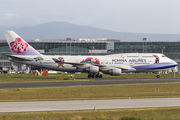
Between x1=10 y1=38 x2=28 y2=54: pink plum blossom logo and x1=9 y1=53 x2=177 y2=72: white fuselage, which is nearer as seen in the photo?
x1=9 y1=53 x2=177 y2=72: white fuselage

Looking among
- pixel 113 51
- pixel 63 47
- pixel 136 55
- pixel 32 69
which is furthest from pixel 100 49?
pixel 136 55

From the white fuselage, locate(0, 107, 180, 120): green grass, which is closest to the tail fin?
the white fuselage

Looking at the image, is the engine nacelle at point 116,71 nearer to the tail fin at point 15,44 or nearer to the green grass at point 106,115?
the tail fin at point 15,44

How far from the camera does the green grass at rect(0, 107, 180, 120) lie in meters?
17.0

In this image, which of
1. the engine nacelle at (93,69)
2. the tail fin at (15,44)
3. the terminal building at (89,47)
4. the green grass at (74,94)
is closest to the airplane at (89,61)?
the tail fin at (15,44)

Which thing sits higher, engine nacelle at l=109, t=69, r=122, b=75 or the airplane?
the airplane

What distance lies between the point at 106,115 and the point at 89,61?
48.2m

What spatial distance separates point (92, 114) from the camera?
729 inches

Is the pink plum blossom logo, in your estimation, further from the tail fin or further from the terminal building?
the terminal building

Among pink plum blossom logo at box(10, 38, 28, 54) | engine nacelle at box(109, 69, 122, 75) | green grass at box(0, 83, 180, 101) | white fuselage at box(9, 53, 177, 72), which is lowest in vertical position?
green grass at box(0, 83, 180, 101)

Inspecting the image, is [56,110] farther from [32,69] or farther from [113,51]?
[113,51]

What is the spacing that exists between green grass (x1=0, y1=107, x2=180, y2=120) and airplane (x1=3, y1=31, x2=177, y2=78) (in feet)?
147

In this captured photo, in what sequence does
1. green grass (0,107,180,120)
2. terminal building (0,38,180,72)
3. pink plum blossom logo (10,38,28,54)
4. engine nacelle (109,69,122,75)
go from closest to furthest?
1. green grass (0,107,180,120)
2. engine nacelle (109,69,122,75)
3. pink plum blossom logo (10,38,28,54)
4. terminal building (0,38,180,72)

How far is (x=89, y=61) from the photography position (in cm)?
6612
